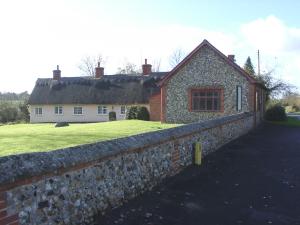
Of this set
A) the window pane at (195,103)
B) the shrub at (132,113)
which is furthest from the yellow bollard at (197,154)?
the shrub at (132,113)

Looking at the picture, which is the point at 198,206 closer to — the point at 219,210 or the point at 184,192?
the point at 219,210

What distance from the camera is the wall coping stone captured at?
205 inches

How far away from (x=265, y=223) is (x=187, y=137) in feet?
17.4

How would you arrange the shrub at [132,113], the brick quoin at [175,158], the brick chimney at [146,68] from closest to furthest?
1. the brick quoin at [175,158]
2. the shrub at [132,113]
3. the brick chimney at [146,68]

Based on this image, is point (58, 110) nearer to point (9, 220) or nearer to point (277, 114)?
point (277, 114)

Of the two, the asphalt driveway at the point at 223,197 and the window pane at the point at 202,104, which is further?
the window pane at the point at 202,104

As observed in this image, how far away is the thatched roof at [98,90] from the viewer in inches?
1891

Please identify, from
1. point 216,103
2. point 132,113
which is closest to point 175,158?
point 216,103

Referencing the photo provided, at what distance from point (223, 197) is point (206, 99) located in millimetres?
24935

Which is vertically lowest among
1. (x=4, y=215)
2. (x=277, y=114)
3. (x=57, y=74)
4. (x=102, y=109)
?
(x=4, y=215)

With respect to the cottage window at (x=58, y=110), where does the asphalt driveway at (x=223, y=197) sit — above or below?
below

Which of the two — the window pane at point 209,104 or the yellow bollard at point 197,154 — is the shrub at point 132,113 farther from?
the yellow bollard at point 197,154

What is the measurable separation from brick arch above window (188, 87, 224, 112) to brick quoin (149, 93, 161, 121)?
6.32m

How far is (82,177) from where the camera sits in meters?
6.88
